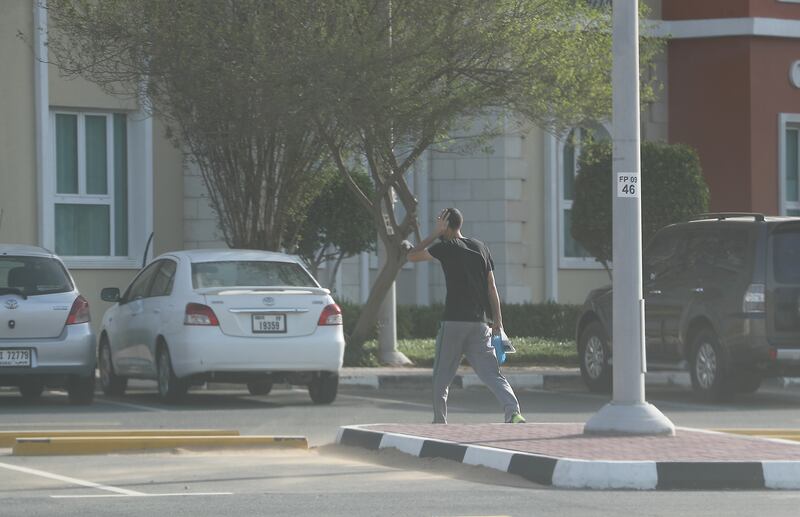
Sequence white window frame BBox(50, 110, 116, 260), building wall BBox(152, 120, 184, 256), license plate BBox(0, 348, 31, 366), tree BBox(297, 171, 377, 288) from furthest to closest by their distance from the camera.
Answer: building wall BBox(152, 120, 184, 256) → white window frame BBox(50, 110, 116, 260) → tree BBox(297, 171, 377, 288) → license plate BBox(0, 348, 31, 366)

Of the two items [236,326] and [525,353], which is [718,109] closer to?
[525,353]

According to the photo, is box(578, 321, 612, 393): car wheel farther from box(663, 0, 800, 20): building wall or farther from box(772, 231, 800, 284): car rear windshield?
box(663, 0, 800, 20): building wall

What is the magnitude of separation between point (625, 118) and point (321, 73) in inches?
261

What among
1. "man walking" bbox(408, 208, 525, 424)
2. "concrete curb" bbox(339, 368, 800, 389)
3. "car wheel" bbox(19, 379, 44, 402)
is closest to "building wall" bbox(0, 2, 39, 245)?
"concrete curb" bbox(339, 368, 800, 389)

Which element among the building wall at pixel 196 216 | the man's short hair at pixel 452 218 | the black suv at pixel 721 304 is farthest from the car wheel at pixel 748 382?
the building wall at pixel 196 216

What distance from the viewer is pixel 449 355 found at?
1346cm

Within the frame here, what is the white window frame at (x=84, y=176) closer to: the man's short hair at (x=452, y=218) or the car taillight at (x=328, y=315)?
the car taillight at (x=328, y=315)

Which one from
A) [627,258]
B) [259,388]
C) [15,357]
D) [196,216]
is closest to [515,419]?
[627,258]

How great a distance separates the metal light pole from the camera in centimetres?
1209

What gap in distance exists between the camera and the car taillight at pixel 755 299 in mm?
17141

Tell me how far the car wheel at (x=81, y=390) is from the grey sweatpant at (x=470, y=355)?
444 cm

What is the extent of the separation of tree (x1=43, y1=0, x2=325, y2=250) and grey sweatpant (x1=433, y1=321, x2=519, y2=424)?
5.69m

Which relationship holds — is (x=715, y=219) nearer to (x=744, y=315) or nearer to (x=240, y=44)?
(x=744, y=315)

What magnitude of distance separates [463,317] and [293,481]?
314 cm
